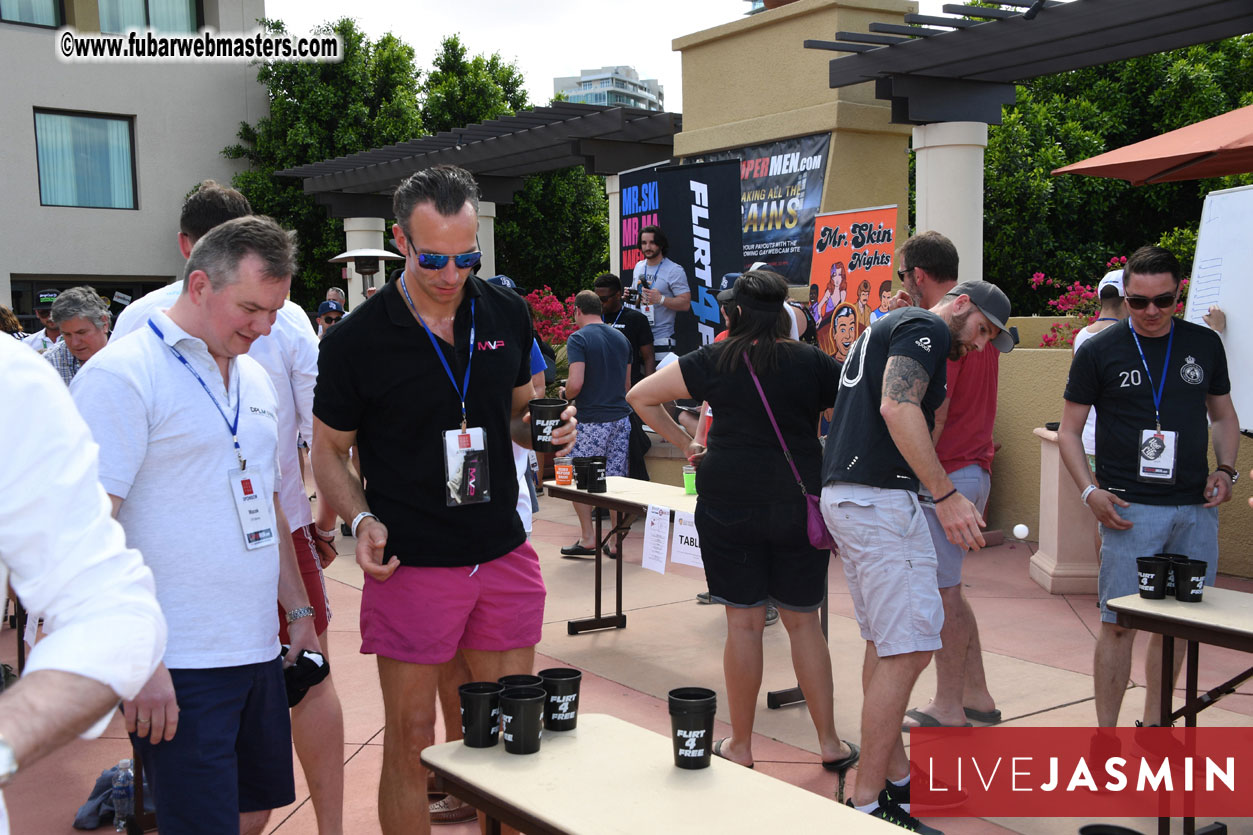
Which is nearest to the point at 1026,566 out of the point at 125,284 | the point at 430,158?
the point at 430,158

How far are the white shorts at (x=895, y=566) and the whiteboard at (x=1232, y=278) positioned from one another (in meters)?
2.23

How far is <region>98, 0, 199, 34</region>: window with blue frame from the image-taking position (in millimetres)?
22688

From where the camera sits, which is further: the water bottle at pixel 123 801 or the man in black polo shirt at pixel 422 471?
the water bottle at pixel 123 801

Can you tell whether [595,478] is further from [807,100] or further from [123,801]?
[807,100]

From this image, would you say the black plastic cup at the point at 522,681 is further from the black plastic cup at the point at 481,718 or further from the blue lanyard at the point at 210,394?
the blue lanyard at the point at 210,394

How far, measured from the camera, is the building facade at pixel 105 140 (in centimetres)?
2094

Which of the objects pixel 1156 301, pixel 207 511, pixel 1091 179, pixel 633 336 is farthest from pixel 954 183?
pixel 1091 179

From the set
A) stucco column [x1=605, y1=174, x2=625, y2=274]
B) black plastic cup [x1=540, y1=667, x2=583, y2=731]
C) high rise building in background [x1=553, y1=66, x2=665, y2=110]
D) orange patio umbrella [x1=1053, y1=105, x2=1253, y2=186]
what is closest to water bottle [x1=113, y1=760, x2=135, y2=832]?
black plastic cup [x1=540, y1=667, x2=583, y2=731]

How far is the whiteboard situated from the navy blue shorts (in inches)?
176

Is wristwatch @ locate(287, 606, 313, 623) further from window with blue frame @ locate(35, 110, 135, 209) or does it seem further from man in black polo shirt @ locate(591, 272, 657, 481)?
window with blue frame @ locate(35, 110, 135, 209)

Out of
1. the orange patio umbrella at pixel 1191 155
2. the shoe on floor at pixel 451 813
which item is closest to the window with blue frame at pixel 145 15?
the orange patio umbrella at pixel 1191 155

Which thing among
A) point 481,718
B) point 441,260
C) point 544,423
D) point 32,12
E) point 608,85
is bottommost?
point 481,718

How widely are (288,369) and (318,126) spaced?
71.7 feet

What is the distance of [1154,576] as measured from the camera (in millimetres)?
3549
